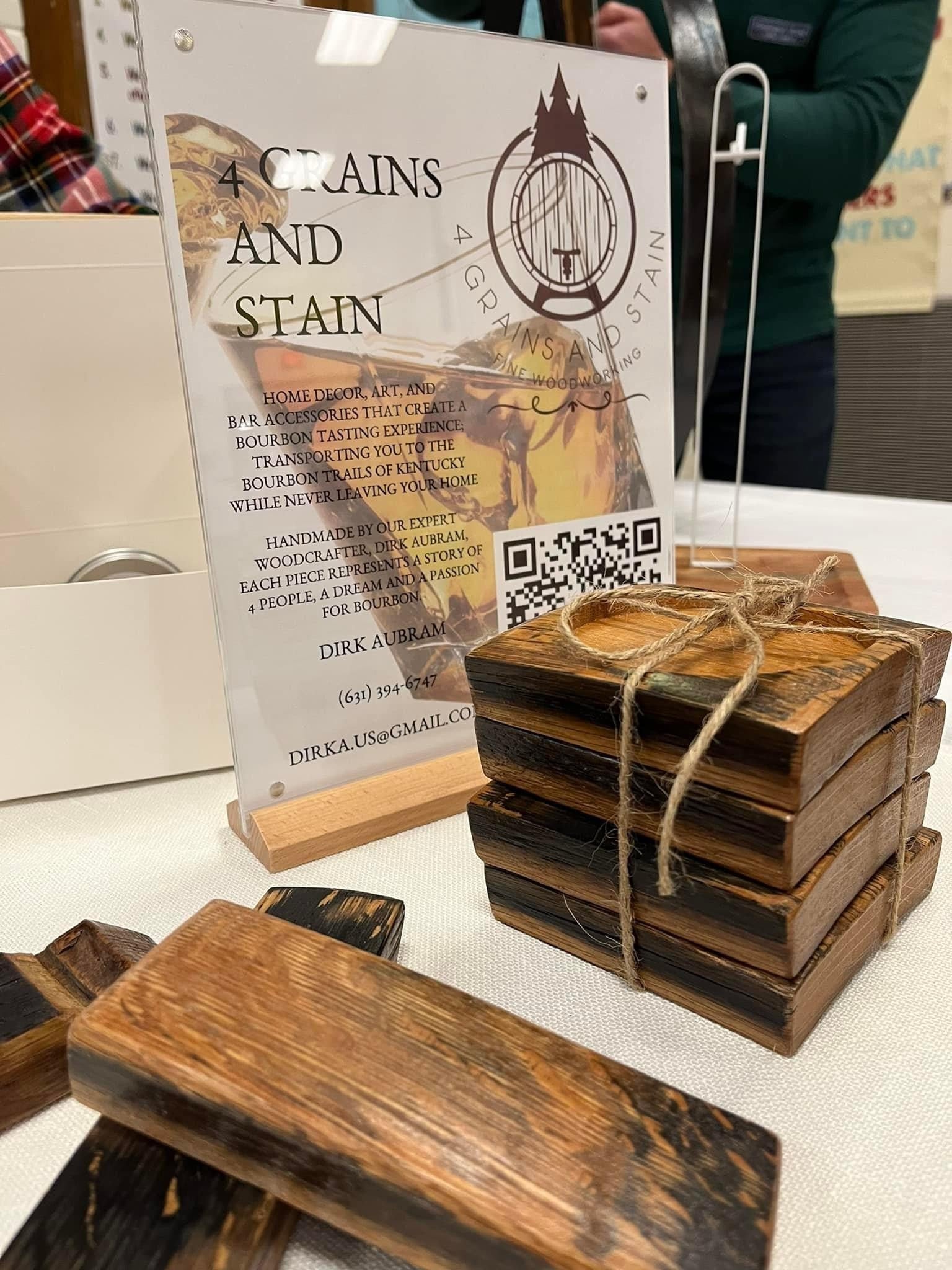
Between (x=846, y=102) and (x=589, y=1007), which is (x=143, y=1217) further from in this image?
(x=846, y=102)

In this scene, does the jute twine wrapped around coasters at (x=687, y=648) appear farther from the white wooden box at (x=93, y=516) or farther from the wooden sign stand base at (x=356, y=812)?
the white wooden box at (x=93, y=516)

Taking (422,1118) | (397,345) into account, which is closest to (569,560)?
(397,345)

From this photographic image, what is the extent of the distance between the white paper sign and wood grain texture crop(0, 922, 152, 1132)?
0.54 feet

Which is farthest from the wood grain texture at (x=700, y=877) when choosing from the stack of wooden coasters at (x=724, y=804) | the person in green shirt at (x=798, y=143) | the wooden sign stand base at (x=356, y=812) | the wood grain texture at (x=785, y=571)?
the person in green shirt at (x=798, y=143)

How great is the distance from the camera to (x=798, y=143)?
1.08 m

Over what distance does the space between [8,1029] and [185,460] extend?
1.59 feet

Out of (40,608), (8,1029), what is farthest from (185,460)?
(8,1029)

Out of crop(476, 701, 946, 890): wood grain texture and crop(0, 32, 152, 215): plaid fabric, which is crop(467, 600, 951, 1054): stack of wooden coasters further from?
crop(0, 32, 152, 215): plaid fabric

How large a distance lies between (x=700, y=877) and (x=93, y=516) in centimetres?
58

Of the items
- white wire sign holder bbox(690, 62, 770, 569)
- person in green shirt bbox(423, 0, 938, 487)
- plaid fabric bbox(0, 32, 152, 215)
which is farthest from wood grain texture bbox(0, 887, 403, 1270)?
person in green shirt bbox(423, 0, 938, 487)

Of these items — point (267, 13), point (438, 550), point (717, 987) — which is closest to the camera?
point (717, 987)

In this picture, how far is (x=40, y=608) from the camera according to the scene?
0.63 m

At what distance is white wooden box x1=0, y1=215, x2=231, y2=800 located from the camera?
25.6 inches

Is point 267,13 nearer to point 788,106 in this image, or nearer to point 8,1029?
point 8,1029
